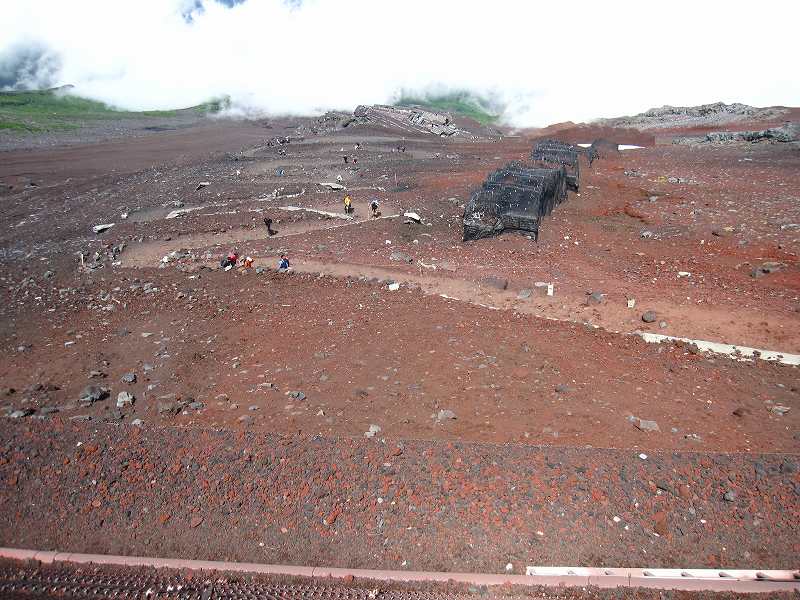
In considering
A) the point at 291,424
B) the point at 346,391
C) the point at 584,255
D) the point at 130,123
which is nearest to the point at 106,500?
the point at 291,424

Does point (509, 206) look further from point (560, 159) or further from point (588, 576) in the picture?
point (588, 576)

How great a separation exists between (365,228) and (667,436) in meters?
10.7

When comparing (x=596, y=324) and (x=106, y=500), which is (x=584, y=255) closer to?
(x=596, y=324)

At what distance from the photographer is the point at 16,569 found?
16.5 feet

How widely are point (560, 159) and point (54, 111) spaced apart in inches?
2283

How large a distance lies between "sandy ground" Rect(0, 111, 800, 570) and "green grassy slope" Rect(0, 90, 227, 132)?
3720 cm

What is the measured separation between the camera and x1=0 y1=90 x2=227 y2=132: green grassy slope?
45.6 m

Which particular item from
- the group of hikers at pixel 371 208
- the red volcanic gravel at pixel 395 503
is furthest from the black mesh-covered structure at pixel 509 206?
the red volcanic gravel at pixel 395 503

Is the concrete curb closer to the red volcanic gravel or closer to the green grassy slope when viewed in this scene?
the red volcanic gravel

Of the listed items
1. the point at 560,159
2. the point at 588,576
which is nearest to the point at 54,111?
the point at 560,159

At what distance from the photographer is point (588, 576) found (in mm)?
4621

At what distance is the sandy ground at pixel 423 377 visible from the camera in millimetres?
5238

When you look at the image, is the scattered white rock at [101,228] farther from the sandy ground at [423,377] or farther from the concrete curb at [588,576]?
A: the concrete curb at [588,576]

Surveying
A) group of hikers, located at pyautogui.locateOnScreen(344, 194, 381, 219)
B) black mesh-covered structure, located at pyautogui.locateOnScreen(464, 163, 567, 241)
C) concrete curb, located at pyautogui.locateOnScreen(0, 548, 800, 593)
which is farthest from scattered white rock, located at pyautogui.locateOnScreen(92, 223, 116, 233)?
concrete curb, located at pyautogui.locateOnScreen(0, 548, 800, 593)
